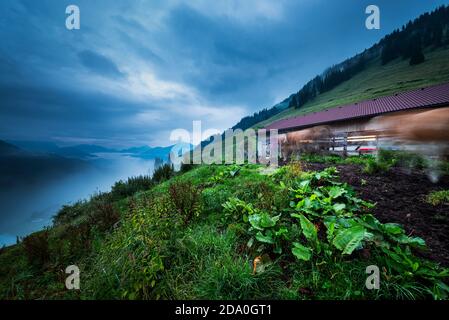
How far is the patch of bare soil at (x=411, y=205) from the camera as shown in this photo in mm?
2492

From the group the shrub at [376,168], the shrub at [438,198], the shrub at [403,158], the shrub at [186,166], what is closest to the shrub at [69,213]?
the shrub at [186,166]

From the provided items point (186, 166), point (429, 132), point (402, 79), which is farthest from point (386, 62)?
point (186, 166)

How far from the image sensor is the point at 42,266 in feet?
9.04

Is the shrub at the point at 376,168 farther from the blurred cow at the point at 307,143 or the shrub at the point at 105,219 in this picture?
the shrub at the point at 105,219

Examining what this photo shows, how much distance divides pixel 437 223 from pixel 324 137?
35.3ft

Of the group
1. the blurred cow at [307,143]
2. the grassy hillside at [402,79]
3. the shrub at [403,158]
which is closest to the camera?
the shrub at [403,158]

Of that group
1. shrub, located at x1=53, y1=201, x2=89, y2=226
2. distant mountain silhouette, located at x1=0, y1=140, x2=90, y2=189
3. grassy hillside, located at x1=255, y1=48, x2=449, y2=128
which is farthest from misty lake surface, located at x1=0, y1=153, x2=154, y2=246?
grassy hillside, located at x1=255, y1=48, x2=449, y2=128

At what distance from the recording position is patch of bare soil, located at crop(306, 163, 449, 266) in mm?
2492

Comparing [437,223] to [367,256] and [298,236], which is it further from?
[298,236]

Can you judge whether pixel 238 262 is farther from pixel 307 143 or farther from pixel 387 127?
pixel 307 143

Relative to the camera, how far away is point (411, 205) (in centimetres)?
344

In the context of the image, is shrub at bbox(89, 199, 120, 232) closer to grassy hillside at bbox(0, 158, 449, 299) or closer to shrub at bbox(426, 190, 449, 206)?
grassy hillside at bbox(0, 158, 449, 299)
